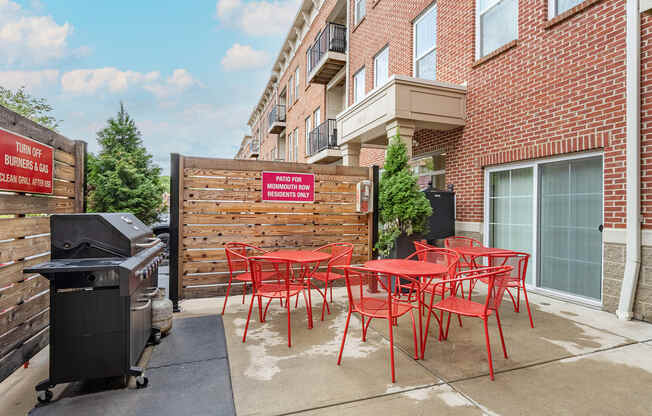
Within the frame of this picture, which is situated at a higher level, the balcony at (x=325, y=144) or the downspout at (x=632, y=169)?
the balcony at (x=325, y=144)

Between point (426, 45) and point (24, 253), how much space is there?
8.90 m

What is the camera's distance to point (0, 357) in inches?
104

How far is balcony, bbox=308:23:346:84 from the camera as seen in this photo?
12.7 m

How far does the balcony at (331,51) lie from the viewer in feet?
41.7

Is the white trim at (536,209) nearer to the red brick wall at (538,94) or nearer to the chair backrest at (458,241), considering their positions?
the red brick wall at (538,94)

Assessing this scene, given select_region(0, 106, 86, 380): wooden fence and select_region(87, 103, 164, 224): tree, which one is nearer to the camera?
select_region(0, 106, 86, 380): wooden fence

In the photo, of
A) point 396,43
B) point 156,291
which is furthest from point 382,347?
point 396,43

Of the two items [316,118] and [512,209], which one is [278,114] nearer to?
[316,118]

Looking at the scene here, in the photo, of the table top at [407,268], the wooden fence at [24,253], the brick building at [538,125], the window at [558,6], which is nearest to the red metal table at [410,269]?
the table top at [407,268]

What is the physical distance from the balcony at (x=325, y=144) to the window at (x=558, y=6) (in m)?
8.19

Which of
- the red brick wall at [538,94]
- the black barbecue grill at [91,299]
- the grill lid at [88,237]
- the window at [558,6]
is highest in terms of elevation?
the window at [558,6]

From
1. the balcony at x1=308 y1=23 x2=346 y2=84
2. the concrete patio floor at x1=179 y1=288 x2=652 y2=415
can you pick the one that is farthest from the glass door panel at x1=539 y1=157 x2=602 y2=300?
the balcony at x1=308 y1=23 x2=346 y2=84

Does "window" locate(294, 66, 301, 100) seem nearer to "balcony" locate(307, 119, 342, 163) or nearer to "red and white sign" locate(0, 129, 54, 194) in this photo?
"balcony" locate(307, 119, 342, 163)

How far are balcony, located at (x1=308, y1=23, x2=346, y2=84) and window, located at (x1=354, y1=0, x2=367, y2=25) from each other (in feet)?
3.00
